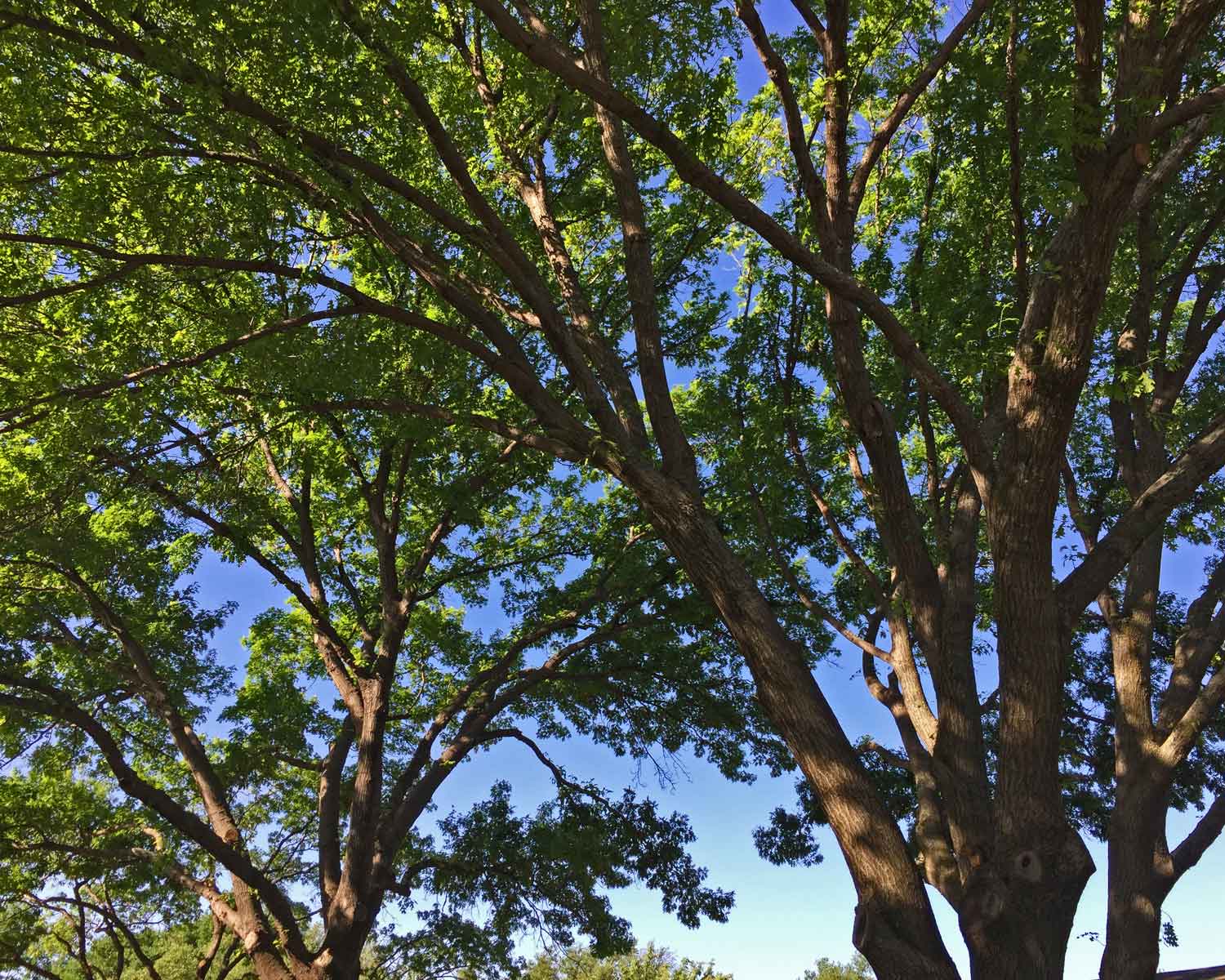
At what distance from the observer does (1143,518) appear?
5.47m

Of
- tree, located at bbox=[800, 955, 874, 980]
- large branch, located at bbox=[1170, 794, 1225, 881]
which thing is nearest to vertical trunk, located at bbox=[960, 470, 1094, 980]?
large branch, located at bbox=[1170, 794, 1225, 881]

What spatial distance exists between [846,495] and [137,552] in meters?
10.1

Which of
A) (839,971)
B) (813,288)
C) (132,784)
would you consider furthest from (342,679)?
(839,971)

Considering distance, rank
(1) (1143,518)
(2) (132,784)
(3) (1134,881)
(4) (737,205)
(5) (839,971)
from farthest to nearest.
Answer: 1. (5) (839,971)
2. (2) (132,784)
3. (3) (1134,881)
4. (1) (1143,518)
5. (4) (737,205)

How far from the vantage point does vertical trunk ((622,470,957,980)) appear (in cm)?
476

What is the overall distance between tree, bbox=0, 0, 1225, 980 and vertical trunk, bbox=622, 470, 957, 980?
2 cm

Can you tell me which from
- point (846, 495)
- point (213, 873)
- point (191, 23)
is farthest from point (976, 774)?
point (213, 873)

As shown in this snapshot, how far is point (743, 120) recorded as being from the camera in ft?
36.3

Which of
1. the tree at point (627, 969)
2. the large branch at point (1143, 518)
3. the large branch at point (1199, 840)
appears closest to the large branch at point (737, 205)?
the large branch at point (1143, 518)

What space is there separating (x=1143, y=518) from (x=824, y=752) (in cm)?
262

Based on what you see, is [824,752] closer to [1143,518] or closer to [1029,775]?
[1029,775]

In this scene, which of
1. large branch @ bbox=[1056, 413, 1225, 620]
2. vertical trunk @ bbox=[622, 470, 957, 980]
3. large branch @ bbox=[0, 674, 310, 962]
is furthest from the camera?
large branch @ bbox=[0, 674, 310, 962]

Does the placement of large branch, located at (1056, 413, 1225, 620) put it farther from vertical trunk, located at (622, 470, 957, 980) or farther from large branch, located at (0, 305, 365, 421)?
large branch, located at (0, 305, 365, 421)

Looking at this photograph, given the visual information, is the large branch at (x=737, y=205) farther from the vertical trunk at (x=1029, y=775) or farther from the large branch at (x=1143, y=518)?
the large branch at (x=1143, y=518)
